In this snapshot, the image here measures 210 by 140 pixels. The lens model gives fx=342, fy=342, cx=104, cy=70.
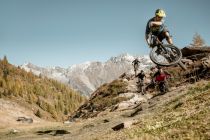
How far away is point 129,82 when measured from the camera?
187 ft

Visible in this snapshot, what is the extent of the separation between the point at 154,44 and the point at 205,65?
22.9 meters

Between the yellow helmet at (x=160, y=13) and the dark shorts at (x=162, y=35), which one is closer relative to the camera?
the yellow helmet at (x=160, y=13)

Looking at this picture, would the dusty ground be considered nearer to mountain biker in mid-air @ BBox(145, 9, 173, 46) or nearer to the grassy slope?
the grassy slope

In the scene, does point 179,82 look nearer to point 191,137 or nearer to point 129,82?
point 129,82

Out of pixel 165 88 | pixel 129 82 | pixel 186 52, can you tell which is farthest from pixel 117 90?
pixel 165 88

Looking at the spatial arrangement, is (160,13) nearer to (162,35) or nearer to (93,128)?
(162,35)

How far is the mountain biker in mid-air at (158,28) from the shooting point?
1756cm

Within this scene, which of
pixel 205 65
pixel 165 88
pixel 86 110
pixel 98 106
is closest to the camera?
pixel 165 88

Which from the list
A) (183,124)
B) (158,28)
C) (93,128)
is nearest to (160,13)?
(158,28)

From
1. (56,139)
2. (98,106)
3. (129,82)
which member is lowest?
(56,139)

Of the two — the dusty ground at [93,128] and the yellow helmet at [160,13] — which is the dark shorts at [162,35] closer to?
the yellow helmet at [160,13]

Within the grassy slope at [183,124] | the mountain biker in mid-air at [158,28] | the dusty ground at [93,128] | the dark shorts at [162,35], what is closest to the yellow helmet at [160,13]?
the mountain biker in mid-air at [158,28]

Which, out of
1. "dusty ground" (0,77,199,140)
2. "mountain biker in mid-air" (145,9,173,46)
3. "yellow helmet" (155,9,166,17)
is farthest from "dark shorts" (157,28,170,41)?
"dusty ground" (0,77,199,140)

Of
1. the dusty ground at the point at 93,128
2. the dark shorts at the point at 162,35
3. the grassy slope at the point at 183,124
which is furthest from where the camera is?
the dusty ground at the point at 93,128
